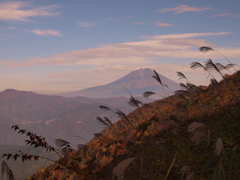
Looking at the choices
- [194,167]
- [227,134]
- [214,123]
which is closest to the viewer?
[194,167]

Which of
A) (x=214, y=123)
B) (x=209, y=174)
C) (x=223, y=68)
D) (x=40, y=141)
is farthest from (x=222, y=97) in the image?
(x=40, y=141)

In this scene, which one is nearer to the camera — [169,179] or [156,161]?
[169,179]

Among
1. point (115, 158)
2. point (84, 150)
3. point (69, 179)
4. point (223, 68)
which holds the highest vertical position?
point (223, 68)

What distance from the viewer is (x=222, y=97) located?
8086mm

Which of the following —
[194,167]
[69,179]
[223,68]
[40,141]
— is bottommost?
[69,179]

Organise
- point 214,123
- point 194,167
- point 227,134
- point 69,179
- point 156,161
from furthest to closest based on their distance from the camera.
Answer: point 69,179
point 156,161
point 214,123
point 227,134
point 194,167

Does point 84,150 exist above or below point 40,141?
below

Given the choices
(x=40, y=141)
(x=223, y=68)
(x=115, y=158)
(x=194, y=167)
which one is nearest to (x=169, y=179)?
(x=194, y=167)

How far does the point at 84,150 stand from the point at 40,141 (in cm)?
88

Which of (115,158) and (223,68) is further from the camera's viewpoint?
(115,158)

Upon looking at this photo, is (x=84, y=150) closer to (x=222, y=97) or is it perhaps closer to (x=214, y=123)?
(x=214, y=123)

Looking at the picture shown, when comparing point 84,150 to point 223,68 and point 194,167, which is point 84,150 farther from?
point 223,68

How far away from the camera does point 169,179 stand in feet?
13.8

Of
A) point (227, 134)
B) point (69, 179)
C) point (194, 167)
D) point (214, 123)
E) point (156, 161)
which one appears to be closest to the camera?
point (194, 167)
